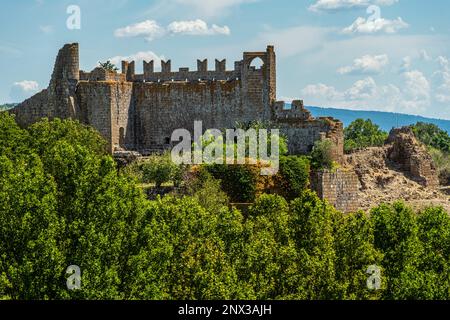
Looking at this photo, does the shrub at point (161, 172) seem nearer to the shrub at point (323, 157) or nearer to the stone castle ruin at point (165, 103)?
the stone castle ruin at point (165, 103)

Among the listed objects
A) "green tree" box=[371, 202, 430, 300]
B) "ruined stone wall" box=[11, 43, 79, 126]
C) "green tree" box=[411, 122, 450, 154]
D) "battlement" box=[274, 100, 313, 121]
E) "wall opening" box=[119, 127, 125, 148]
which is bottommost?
"green tree" box=[371, 202, 430, 300]

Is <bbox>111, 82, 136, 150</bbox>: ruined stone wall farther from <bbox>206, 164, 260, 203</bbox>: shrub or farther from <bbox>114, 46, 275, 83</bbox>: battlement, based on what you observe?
<bbox>206, 164, 260, 203</bbox>: shrub

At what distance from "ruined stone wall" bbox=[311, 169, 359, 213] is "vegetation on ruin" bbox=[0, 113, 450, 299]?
12354mm

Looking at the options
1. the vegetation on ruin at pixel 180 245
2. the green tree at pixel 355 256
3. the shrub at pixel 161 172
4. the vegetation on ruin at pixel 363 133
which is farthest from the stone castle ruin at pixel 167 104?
the vegetation on ruin at pixel 363 133

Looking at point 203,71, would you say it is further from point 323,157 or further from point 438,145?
point 438,145

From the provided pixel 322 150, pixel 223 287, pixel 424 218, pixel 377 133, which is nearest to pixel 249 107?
pixel 322 150

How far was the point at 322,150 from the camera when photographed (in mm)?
61469

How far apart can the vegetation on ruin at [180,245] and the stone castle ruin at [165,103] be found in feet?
60.5

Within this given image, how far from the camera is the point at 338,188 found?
60719 millimetres

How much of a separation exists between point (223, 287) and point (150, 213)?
5.76 m

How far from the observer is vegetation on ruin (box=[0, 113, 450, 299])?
36750 mm

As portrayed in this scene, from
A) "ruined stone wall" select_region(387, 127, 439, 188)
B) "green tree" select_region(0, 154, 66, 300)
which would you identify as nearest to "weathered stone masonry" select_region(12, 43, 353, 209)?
"ruined stone wall" select_region(387, 127, 439, 188)

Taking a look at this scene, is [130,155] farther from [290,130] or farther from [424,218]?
[424,218]

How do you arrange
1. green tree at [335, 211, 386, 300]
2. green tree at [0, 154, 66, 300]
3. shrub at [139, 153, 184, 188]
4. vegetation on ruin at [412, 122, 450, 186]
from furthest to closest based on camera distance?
1. vegetation on ruin at [412, 122, 450, 186]
2. shrub at [139, 153, 184, 188]
3. green tree at [335, 211, 386, 300]
4. green tree at [0, 154, 66, 300]
